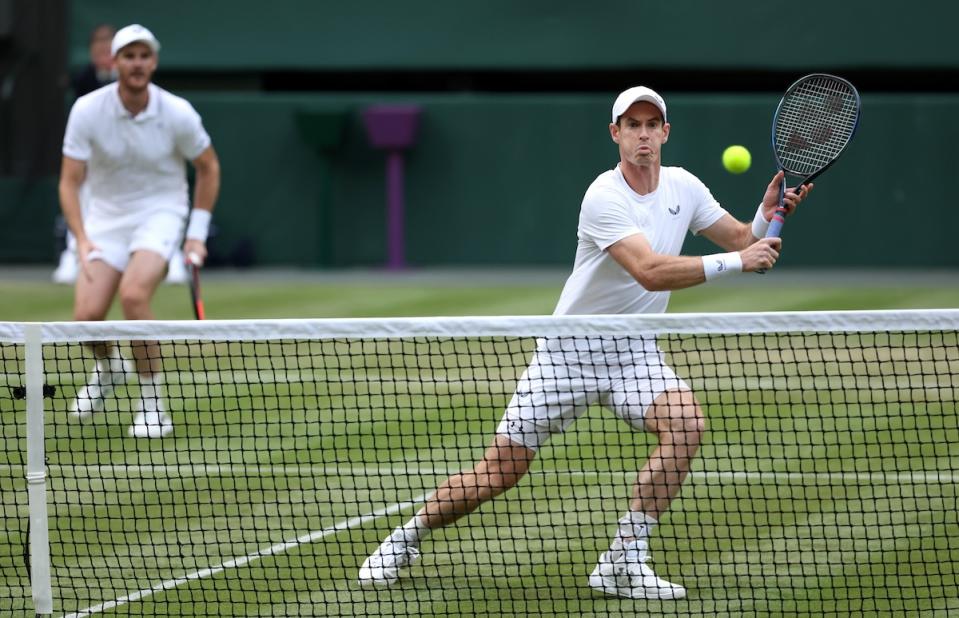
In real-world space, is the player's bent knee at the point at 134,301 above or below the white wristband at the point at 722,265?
below

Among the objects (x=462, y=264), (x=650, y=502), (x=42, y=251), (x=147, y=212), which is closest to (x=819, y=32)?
(x=462, y=264)

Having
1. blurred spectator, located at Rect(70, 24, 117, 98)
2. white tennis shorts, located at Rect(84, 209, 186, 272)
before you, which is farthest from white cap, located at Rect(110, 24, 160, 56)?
blurred spectator, located at Rect(70, 24, 117, 98)

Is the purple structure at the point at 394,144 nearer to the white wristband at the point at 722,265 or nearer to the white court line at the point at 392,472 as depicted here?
the white court line at the point at 392,472

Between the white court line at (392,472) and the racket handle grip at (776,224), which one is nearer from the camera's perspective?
the racket handle grip at (776,224)

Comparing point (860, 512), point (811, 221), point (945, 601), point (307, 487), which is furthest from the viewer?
point (811, 221)

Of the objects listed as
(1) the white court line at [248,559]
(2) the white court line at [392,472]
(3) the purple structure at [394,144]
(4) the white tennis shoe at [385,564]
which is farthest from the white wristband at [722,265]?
(3) the purple structure at [394,144]

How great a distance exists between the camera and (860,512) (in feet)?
20.1

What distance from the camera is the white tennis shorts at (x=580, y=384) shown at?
207 inches

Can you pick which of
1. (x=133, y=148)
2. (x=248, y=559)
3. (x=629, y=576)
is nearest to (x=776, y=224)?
(x=629, y=576)

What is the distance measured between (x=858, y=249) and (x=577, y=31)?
3800 millimetres

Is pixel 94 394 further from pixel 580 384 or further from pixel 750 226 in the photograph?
pixel 750 226

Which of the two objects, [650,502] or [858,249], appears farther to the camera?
[858,249]

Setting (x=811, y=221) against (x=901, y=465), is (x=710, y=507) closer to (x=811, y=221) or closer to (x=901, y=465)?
(x=901, y=465)

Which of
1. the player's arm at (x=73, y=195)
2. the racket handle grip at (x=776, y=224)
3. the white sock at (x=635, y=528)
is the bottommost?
the white sock at (x=635, y=528)
